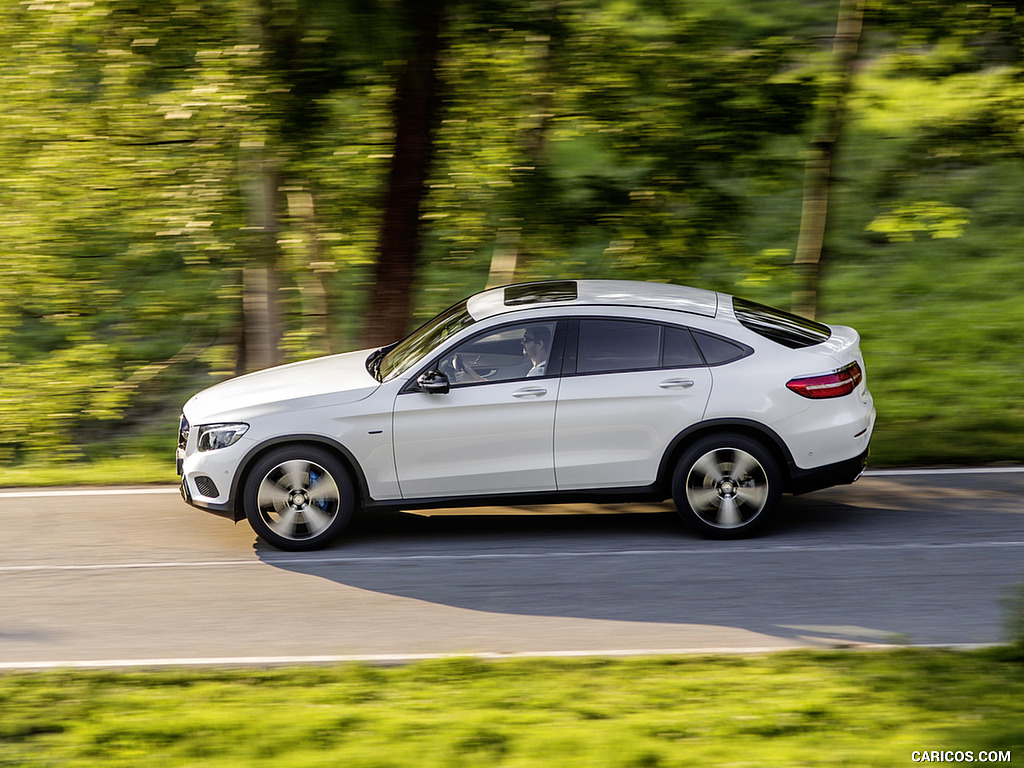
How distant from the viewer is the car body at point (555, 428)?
26.2 feet

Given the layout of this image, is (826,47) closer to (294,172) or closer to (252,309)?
(294,172)

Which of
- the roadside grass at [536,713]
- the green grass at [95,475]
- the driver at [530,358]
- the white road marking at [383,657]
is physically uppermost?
the driver at [530,358]

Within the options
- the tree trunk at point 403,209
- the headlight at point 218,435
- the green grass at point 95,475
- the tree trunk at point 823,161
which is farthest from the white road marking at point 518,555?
the tree trunk at point 823,161

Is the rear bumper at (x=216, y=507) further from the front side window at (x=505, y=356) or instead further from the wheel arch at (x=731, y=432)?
the wheel arch at (x=731, y=432)

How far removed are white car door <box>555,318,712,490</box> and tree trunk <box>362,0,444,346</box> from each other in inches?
150

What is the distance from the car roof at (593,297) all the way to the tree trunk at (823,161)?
3798 mm

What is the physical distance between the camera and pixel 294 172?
10.7 m

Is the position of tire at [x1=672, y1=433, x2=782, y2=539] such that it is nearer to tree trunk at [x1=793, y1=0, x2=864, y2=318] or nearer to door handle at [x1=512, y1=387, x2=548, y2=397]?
door handle at [x1=512, y1=387, x2=548, y2=397]

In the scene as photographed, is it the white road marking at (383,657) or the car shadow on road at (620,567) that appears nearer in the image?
the white road marking at (383,657)

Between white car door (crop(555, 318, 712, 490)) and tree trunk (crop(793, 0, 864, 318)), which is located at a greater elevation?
tree trunk (crop(793, 0, 864, 318))

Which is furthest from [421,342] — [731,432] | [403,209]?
[403,209]

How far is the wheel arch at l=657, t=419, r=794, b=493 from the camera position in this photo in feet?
26.2
